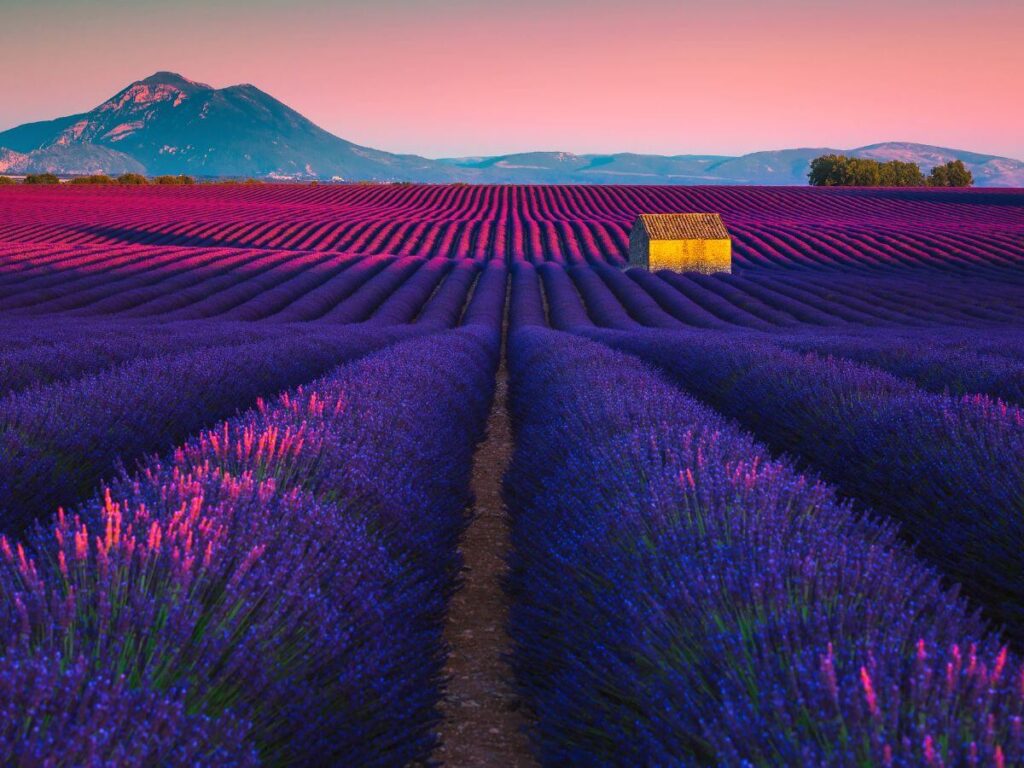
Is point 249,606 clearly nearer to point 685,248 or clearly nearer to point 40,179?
point 685,248

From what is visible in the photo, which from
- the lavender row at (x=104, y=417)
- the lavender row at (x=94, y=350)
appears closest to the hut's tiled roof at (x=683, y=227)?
the lavender row at (x=94, y=350)

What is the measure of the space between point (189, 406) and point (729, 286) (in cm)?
2382

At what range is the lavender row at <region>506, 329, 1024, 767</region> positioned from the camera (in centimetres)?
142

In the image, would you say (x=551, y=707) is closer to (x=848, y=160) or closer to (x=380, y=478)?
(x=380, y=478)

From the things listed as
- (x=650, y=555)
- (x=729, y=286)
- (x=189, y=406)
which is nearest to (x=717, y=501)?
(x=650, y=555)

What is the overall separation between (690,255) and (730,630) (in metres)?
32.8

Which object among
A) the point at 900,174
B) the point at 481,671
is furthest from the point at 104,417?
the point at 900,174

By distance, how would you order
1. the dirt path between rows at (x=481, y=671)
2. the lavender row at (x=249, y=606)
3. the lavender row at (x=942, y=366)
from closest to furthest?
the lavender row at (x=249, y=606) < the dirt path between rows at (x=481, y=671) < the lavender row at (x=942, y=366)

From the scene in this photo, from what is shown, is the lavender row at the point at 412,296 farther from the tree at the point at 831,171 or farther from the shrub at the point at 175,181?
the tree at the point at 831,171

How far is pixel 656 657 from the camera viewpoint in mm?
1912

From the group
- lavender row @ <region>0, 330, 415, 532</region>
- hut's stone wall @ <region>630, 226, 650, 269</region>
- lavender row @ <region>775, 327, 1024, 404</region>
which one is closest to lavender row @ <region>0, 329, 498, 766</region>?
lavender row @ <region>0, 330, 415, 532</region>

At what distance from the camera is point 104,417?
4516 mm

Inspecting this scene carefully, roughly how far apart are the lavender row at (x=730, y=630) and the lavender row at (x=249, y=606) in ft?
1.66

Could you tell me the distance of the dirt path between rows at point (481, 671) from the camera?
276 cm
